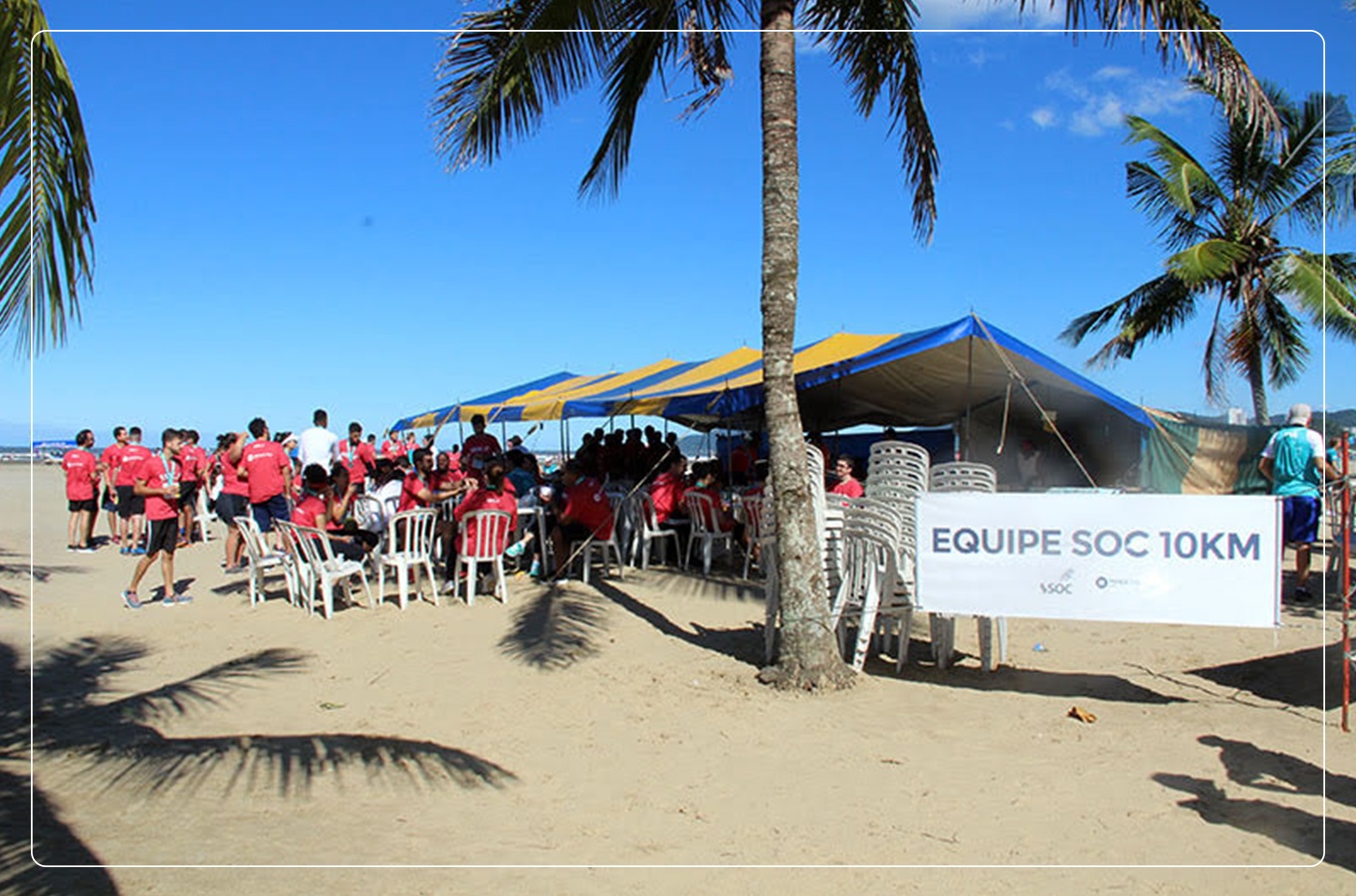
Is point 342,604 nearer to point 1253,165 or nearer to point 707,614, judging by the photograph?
point 707,614

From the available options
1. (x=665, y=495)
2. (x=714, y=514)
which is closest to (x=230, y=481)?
(x=665, y=495)

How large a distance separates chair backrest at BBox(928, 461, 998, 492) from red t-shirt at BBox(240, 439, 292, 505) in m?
6.70

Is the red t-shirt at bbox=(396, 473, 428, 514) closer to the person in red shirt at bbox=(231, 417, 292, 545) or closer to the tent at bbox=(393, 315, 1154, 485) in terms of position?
the person in red shirt at bbox=(231, 417, 292, 545)

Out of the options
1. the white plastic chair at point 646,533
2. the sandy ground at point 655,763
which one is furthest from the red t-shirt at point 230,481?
the white plastic chair at point 646,533

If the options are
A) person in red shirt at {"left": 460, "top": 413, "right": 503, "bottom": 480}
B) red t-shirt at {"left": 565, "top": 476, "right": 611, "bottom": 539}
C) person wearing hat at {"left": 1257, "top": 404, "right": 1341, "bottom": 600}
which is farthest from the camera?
person in red shirt at {"left": 460, "top": 413, "right": 503, "bottom": 480}

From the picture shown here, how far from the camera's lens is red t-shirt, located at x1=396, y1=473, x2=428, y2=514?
9328 millimetres

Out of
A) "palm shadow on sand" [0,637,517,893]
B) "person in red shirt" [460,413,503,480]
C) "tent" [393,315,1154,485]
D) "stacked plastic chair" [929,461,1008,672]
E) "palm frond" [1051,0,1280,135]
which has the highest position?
"palm frond" [1051,0,1280,135]

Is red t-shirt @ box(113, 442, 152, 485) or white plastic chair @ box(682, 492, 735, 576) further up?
red t-shirt @ box(113, 442, 152, 485)

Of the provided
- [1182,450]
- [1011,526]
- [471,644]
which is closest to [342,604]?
[471,644]

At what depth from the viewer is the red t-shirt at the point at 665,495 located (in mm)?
10258

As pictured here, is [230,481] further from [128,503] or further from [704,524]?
[704,524]

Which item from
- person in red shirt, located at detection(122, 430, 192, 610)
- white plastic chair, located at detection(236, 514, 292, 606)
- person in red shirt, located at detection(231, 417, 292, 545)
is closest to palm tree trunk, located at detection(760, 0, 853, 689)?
white plastic chair, located at detection(236, 514, 292, 606)

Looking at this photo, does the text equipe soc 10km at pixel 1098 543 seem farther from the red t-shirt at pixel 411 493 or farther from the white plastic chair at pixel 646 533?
the red t-shirt at pixel 411 493

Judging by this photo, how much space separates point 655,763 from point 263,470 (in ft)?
22.0
